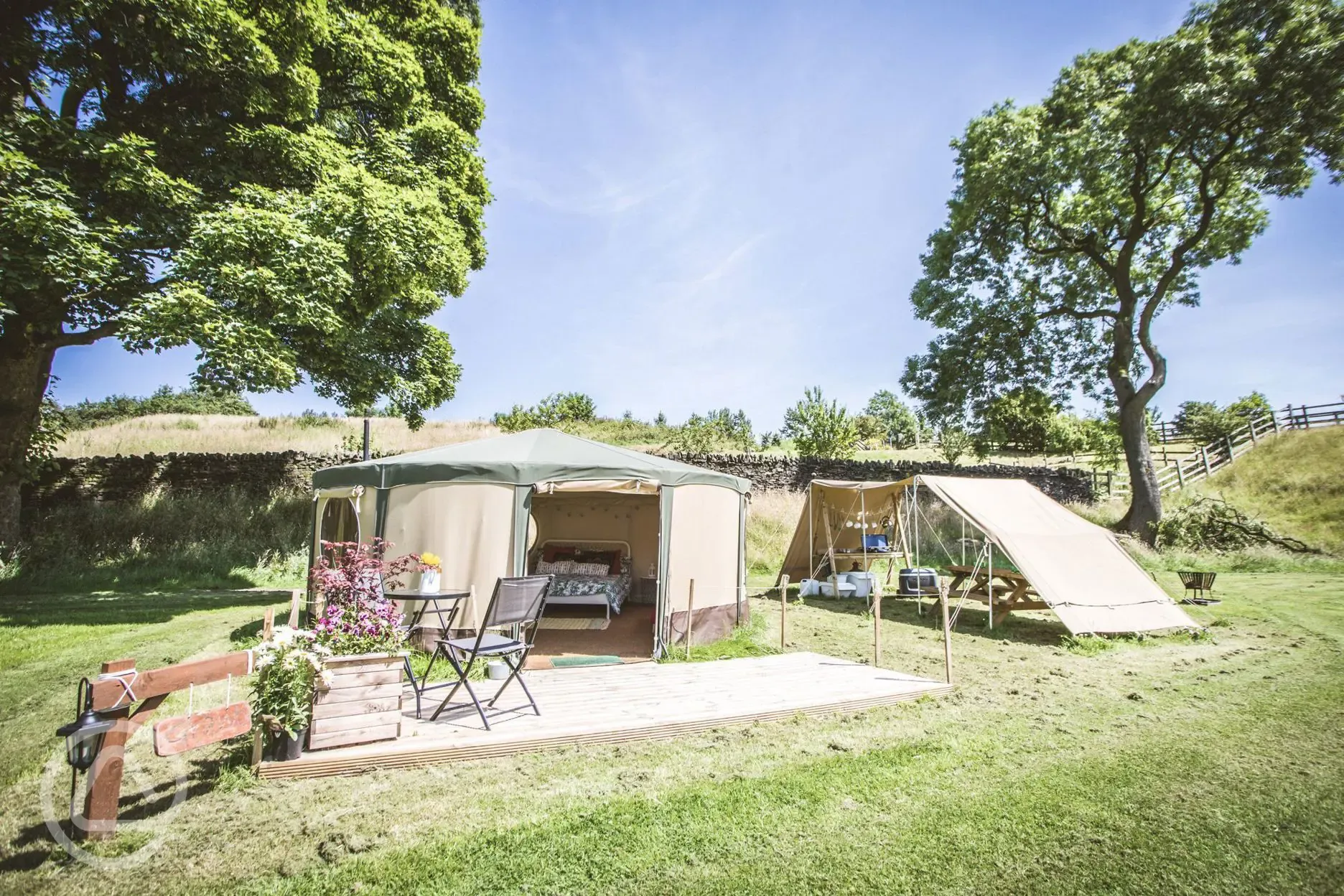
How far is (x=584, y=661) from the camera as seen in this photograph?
243 inches

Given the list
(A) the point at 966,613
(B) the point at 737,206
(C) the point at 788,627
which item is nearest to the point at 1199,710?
(C) the point at 788,627

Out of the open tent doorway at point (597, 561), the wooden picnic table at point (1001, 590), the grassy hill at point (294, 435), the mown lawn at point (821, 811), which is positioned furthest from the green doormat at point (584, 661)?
the grassy hill at point (294, 435)

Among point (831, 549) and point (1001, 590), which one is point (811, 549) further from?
point (1001, 590)

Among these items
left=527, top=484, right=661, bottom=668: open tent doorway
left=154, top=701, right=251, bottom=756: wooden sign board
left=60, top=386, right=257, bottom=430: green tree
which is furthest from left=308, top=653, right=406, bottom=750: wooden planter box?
left=60, top=386, right=257, bottom=430: green tree

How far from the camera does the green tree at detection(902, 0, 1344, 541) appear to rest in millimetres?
12961

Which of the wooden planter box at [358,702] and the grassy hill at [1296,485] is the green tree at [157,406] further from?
the grassy hill at [1296,485]

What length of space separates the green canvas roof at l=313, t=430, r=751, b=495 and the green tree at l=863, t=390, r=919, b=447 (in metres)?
38.2

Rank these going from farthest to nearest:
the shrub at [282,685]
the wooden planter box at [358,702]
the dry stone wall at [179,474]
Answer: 1. the dry stone wall at [179,474]
2. the wooden planter box at [358,702]
3. the shrub at [282,685]

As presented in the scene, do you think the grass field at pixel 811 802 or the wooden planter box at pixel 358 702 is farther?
the wooden planter box at pixel 358 702

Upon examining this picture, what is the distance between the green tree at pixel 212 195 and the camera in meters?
7.34

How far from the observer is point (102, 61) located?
27.2 feet

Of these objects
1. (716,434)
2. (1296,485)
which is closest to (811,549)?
(716,434)

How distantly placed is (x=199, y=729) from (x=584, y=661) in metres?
3.82

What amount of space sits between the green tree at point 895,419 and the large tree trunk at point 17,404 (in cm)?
4097
